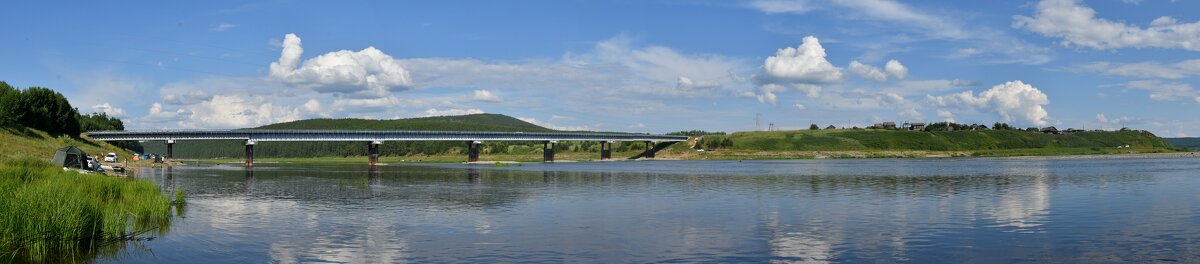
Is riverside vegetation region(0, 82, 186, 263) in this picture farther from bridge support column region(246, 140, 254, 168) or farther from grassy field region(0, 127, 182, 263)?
bridge support column region(246, 140, 254, 168)

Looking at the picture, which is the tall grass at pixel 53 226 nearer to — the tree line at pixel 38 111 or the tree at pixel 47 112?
the tree line at pixel 38 111

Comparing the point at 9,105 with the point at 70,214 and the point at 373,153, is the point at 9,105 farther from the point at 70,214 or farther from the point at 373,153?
the point at 70,214

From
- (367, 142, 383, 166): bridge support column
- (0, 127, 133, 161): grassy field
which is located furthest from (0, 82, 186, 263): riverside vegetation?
(367, 142, 383, 166): bridge support column

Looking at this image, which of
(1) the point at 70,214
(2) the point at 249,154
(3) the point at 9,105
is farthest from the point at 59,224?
(2) the point at 249,154

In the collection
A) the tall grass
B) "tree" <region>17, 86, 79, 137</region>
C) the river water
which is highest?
"tree" <region>17, 86, 79, 137</region>

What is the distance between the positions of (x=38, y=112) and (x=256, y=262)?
162m

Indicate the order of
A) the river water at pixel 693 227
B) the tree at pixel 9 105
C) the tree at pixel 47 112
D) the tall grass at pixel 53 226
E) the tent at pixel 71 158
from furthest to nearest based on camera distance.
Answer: the tree at pixel 47 112 < the tree at pixel 9 105 < the tent at pixel 71 158 < the river water at pixel 693 227 < the tall grass at pixel 53 226

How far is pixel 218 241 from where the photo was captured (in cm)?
3403

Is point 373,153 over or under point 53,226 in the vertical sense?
over

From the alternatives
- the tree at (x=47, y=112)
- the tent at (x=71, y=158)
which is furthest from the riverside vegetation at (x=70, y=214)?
the tree at (x=47, y=112)

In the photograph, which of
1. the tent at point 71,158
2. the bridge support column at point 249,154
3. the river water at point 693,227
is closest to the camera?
the river water at point 693,227

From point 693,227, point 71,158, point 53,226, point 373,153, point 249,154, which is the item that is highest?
point 373,153

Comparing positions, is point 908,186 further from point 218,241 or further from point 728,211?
point 218,241

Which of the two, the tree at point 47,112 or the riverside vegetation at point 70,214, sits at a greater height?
the tree at point 47,112
